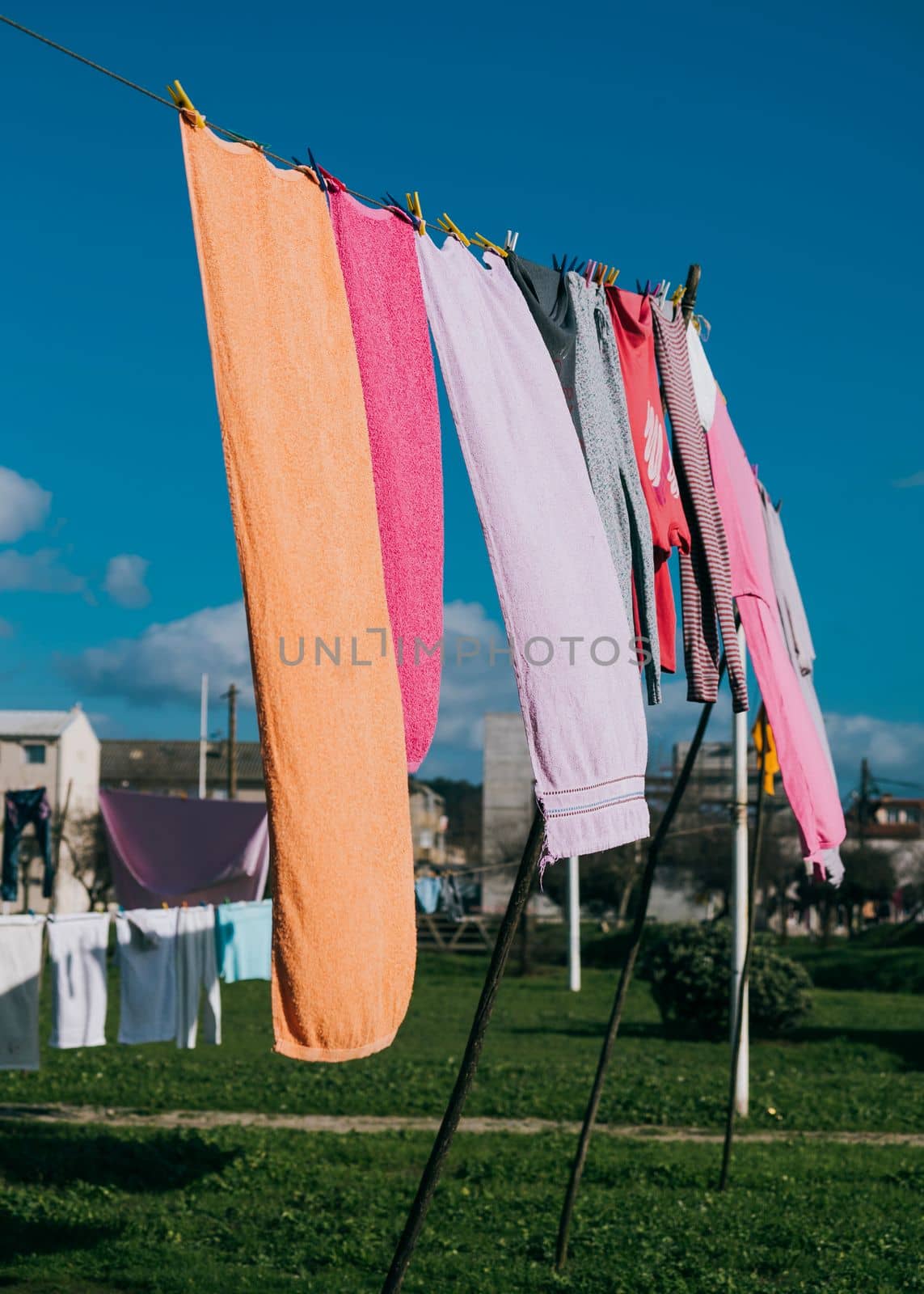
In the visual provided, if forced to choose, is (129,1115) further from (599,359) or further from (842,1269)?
(599,359)

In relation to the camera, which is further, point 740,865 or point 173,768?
point 173,768

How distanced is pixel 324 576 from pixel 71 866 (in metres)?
33.7

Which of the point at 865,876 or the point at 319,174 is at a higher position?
the point at 319,174

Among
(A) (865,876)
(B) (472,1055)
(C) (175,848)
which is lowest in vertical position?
(A) (865,876)

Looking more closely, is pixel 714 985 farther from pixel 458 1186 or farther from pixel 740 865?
pixel 458 1186

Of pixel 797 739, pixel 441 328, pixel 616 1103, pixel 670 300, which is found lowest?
pixel 616 1103

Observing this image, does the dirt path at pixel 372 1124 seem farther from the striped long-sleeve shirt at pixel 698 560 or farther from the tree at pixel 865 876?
the tree at pixel 865 876

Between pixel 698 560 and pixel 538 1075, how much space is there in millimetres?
9523

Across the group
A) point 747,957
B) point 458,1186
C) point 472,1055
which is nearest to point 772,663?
point 472,1055

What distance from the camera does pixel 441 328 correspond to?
3355 mm

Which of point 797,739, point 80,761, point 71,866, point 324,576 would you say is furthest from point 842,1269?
point 80,761

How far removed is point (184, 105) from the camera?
2.78 meters

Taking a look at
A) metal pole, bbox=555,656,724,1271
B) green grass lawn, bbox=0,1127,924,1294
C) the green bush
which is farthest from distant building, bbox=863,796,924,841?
metal pole, bbox=555,656,724,1271

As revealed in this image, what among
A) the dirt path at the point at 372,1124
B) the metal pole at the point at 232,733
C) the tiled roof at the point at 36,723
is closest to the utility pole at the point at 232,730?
the metal pole at the point at 232,733
